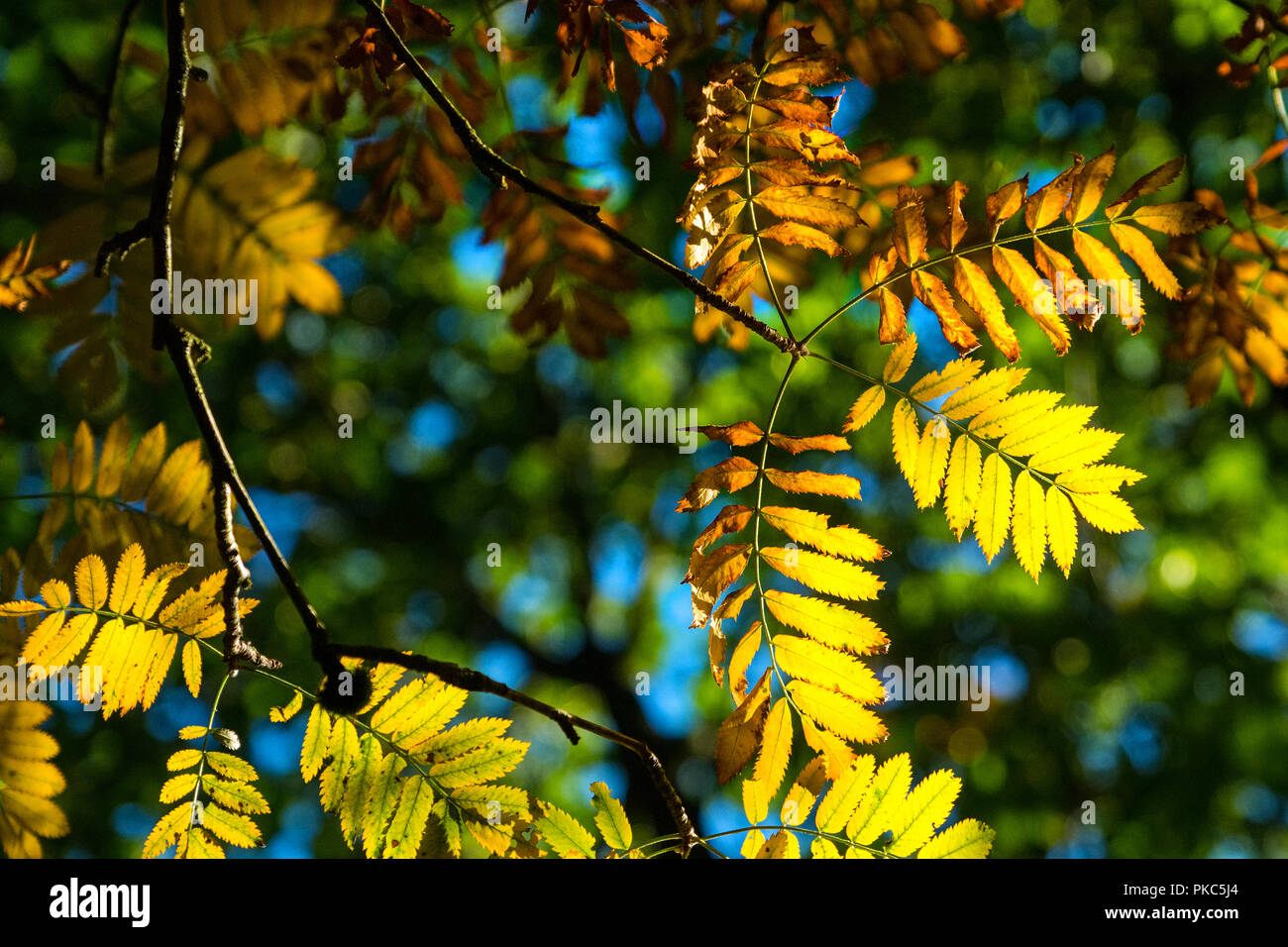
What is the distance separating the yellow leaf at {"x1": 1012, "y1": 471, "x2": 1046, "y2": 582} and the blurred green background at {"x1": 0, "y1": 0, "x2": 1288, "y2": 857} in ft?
13.4

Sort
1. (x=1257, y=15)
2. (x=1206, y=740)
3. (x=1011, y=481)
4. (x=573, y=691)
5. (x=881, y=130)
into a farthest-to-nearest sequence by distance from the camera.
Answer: (x=573, y=691)
(x=1206, y=740)
(x=881, y=130)
(x=1257, y=15)
(x=1011, y=481)

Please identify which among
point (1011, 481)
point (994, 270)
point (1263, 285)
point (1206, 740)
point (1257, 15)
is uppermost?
point (1257, 15)

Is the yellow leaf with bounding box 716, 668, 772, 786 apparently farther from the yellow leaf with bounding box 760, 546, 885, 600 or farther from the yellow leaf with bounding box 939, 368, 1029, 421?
the yellow leaf with bounding box 939, 368, 1029, 421

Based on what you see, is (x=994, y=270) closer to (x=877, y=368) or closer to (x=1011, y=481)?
(x=1011, y=481)

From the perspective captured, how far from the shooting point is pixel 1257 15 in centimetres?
172

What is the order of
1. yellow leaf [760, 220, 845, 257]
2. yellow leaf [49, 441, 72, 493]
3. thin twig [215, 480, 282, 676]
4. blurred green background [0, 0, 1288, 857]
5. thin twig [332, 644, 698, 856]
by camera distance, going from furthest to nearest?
blurred green background [0, 0, 1288, 857], yellow leaf [49, 441, 72, 493], yellow leaf [760, 220, 845, 257], thin twig [215, 480, 282, 676], thin twig [332, 644, 698, 856]

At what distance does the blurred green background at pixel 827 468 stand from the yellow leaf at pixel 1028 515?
4081mm

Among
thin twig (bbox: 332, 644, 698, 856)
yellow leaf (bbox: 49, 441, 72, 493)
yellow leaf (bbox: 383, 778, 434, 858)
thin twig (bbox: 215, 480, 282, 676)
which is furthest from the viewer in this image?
yellow leaf (bbox: 49, 441, 72, 493)

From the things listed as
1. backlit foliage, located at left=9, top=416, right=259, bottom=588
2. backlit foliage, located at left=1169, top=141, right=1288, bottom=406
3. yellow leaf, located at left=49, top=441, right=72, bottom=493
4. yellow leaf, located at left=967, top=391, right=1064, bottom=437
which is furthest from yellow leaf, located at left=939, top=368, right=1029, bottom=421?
yellow leaf, located at left=49, top=441, right=72, bottom=493

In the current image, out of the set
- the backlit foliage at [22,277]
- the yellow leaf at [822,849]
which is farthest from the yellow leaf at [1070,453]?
the backlit foliage at [22,277]

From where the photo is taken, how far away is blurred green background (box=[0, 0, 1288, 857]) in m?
5.93

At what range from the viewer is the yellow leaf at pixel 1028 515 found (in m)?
1.33
